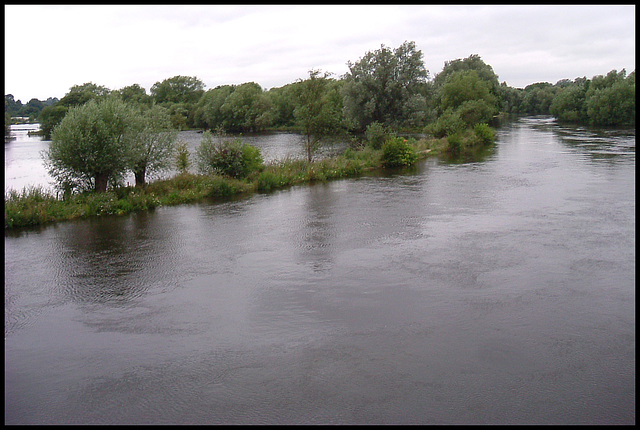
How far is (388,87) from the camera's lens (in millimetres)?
38656

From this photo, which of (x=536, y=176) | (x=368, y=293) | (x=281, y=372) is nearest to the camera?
(x=281, y=372)

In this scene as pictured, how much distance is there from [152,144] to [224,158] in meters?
3.34

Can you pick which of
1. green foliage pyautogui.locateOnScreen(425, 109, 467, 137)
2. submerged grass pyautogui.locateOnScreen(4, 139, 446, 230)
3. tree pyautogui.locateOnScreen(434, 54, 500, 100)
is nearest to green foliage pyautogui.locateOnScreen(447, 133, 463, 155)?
green foliage pyautogui.locateOnScreen(425, 109, 467, 137)

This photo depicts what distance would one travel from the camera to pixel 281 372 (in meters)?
6.73

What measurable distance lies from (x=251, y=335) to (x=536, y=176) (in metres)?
20.2

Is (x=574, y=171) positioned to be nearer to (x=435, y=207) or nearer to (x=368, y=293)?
(x=435, y=207)

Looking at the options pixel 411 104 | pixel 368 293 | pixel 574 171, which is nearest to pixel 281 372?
pixel 368 293

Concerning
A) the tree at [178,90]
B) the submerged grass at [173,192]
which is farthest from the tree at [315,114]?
the tree at [178,90]

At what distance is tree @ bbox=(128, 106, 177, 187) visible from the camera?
18.7 m

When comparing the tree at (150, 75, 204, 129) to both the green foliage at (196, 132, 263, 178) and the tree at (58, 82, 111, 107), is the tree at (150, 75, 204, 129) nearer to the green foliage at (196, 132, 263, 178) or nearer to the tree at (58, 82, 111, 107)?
the tree at (58, 82, 111, 107)

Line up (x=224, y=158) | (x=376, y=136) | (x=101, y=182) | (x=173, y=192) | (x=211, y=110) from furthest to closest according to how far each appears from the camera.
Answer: (x=211, y=110)
(x=376, y=136)
(x=224, y=158)
(x=173, y=192)
(x=101, y=182)

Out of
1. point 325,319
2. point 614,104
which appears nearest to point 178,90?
point 614,104

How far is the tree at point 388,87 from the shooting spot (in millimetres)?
38906

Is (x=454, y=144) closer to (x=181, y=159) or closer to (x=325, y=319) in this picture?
(x=181, y=159)
